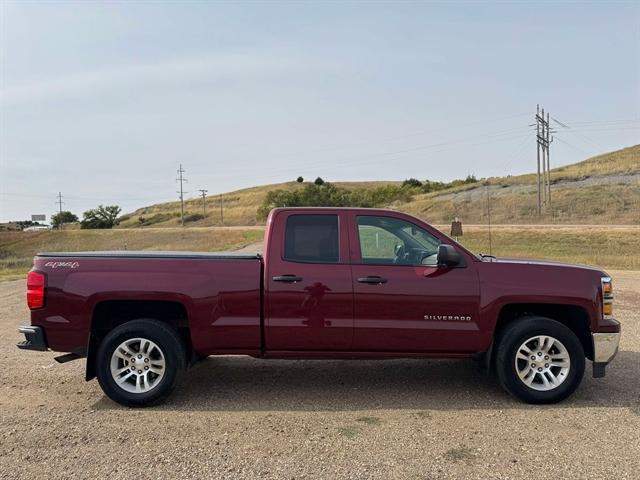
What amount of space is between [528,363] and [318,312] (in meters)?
1.99

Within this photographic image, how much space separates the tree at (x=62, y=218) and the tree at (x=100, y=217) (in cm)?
1860

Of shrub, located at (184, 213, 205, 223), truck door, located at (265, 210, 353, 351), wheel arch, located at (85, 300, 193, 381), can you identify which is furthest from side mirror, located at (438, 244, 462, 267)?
shrub, located at (184, 213, 205, 223)

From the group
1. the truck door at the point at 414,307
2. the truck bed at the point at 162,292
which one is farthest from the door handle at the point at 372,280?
the truck bed at the point at 162,292

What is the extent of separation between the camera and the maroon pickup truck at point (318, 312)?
5066 millimetres

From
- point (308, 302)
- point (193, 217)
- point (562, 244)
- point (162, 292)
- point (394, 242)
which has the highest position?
point (193, 217)

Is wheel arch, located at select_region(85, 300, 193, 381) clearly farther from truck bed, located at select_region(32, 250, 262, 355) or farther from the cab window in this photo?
the cab window

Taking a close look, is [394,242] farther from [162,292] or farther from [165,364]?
[165,364]

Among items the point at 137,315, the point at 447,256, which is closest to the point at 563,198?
the point at 447,256

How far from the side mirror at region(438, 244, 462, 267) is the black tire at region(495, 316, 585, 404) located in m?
0.85

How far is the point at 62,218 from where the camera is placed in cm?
13562

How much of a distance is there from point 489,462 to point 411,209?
6566 centimetres

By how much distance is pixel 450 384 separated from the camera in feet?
18.8

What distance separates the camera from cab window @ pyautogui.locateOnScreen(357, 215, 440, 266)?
5227 millimetres

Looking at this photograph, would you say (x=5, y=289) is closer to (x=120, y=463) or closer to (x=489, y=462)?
(x=120, y=463)
